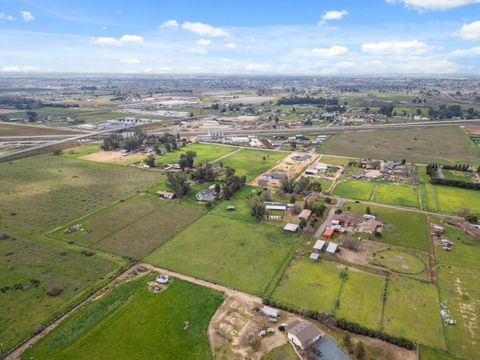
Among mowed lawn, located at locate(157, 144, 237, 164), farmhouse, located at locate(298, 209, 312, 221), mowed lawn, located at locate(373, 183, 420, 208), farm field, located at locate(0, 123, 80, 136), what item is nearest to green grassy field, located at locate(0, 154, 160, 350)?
mowed lawn, located at locate(157, 144, 237, 164)

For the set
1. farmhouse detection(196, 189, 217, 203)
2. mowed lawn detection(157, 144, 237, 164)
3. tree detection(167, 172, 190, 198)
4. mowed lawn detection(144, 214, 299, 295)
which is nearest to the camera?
mowed lawn detection(144, 214, 299, 295)

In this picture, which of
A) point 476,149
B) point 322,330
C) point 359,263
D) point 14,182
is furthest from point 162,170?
point 476,149

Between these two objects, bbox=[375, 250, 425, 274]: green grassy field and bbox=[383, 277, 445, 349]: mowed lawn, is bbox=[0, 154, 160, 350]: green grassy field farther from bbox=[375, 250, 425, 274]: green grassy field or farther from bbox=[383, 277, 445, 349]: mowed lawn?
bbox=[375, 250, 425, 274]: green grassy field

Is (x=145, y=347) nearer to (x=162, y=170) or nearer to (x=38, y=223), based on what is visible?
(x=38, y=223)

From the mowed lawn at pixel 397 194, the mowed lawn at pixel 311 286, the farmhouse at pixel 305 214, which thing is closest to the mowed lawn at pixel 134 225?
the farmhouse at pixel 305 214

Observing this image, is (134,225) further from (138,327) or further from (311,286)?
(311,286)

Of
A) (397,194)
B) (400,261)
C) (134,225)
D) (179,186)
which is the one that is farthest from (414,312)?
(179,186)
